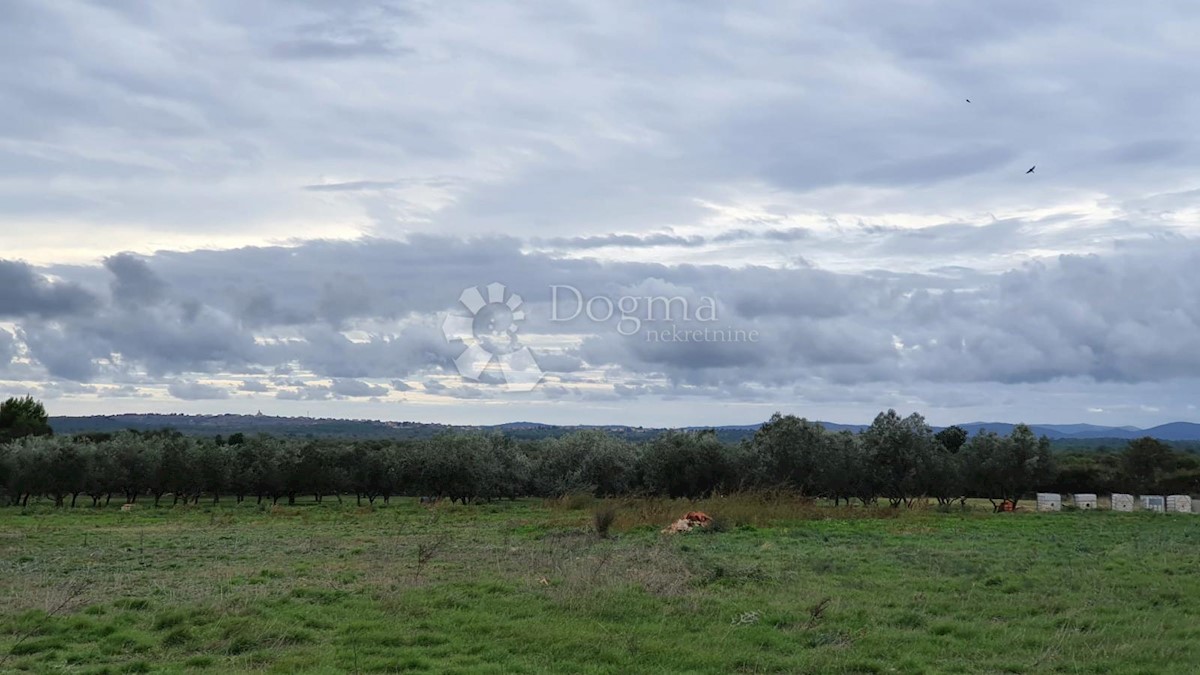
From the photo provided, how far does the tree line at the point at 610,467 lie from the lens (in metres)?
68.6

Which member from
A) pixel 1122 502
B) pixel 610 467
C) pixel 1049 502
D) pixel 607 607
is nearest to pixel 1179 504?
pixel 1122 502

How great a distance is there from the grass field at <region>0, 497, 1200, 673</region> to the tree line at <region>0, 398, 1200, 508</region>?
3998 centimetres

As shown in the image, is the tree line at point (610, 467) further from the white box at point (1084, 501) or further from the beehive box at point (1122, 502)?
the beehive box at point (1122, 502)

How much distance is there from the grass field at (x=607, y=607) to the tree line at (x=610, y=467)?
3998 centimetres

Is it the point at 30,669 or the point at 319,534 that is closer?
the point at 30,669

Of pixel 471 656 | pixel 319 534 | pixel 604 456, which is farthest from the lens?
pixel 604 456

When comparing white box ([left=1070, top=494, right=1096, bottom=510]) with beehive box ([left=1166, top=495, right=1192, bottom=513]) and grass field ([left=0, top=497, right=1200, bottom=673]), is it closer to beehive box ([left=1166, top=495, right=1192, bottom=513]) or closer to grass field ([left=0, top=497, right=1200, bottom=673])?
beehive box ([left=1166, top=495, right=1192, bottom=513])

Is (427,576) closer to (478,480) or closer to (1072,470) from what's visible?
(478,480)

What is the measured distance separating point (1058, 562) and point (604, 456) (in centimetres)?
5429

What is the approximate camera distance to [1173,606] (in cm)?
1503

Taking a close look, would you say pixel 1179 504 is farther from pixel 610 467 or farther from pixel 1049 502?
pixel 610 467

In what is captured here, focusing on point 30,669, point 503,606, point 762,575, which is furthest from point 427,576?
point 30,669

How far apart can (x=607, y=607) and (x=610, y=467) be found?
59.8m

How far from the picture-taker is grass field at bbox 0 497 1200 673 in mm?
11328
